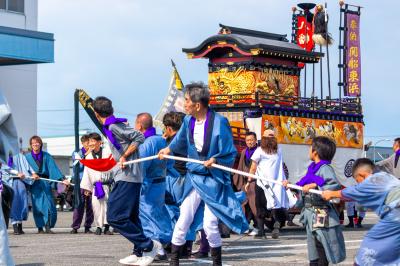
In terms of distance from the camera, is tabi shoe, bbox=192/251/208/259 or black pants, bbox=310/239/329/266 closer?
black pants, bbox=310/239/329/266

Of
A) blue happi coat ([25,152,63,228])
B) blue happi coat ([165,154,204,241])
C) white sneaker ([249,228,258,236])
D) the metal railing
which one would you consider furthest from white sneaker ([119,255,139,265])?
the metal railing

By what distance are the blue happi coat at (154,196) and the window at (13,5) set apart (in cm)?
3062

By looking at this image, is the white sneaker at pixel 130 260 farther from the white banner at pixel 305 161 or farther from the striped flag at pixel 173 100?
the striped flag at pixel 173 100

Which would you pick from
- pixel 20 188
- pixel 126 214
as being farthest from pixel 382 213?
pixel 20 188

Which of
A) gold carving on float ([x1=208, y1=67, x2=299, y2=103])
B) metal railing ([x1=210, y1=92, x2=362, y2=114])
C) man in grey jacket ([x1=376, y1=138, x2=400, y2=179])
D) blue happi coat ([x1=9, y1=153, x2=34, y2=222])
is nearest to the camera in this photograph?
man in grey jacket ([x1=376, y1=138, x2=400, y2=179])

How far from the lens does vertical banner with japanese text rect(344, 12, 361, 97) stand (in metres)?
29.2

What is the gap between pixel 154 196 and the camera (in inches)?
438

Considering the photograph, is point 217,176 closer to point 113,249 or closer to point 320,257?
point 320,257

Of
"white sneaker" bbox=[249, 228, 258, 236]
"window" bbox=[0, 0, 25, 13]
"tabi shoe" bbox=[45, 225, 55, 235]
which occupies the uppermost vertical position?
"window" bbox=[0, 0, 25, 13]

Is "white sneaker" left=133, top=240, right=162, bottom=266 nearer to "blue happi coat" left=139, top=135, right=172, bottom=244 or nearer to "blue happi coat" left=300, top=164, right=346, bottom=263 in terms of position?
"blue happi coat" left=139, top=135, right=172, bottom=244

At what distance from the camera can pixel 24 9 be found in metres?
41.1

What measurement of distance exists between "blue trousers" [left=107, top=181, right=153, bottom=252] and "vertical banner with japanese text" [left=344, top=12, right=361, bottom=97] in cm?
1952

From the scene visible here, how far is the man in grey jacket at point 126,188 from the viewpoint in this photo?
10.2 metres

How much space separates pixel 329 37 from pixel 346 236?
591 inches
